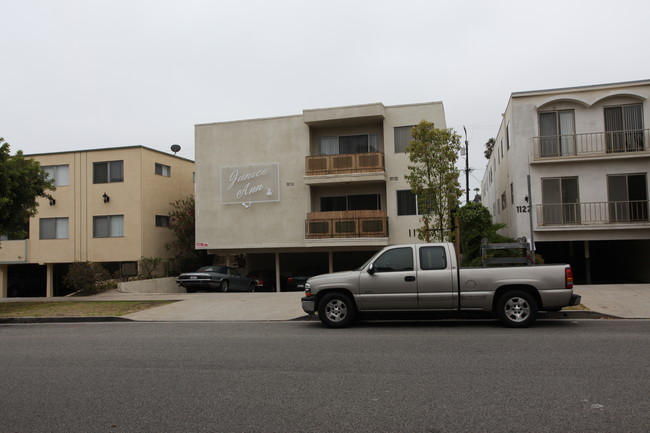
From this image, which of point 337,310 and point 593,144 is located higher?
point 593,144

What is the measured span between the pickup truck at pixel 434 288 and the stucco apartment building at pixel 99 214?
19.4 meters

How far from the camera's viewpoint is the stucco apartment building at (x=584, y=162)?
854 inches

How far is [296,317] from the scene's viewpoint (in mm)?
13703

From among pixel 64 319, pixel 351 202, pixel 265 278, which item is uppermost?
pixel 351 202

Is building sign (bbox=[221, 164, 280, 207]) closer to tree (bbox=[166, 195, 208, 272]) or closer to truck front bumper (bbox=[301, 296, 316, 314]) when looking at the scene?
tree (bbox=[166, 195, 208, 272])

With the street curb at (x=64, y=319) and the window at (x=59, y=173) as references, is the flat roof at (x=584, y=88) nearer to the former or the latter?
the street curb at (x=64, y=319)

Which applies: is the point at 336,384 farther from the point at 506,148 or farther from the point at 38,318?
the point at 506,148

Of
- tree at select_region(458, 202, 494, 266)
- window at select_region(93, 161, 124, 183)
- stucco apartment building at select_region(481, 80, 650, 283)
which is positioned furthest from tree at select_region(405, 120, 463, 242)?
window at select_region(93, 161, 124, 183)

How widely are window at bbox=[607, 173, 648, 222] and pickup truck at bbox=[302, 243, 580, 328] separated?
42.7 ft

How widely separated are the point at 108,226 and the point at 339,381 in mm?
25299

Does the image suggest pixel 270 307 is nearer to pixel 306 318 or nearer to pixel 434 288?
pixel 306 318

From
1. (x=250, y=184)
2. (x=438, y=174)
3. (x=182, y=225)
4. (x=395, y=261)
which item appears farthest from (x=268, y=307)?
(x=182, y=225)

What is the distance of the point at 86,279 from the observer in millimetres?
24797

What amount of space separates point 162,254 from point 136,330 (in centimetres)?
1868
